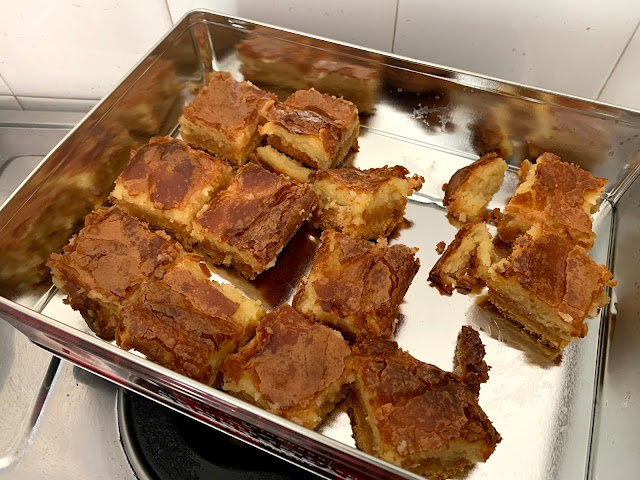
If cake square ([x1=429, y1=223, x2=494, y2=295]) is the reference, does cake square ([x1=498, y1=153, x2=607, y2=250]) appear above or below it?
above

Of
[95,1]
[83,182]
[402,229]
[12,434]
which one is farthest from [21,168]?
[402,229]

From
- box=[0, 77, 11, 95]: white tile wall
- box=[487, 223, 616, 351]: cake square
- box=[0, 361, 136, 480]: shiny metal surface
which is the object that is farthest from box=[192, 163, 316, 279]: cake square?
box=[0, 77, 11, 95]: white tile wall

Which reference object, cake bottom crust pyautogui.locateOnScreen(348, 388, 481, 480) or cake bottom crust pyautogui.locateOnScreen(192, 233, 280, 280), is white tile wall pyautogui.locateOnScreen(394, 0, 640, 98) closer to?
cake bottom crust pyautogui.locateOnScreen(192, 233, 280, 280)

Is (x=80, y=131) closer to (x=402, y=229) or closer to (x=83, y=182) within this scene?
(x=83, y=182)

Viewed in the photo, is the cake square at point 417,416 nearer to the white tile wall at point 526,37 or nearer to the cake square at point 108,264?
the cake square at point 108,264

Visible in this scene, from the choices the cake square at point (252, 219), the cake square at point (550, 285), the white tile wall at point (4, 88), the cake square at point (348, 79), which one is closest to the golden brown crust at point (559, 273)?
the cake square at point (550, 285)

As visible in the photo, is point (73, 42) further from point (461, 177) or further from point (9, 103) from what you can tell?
point (461, 177)
